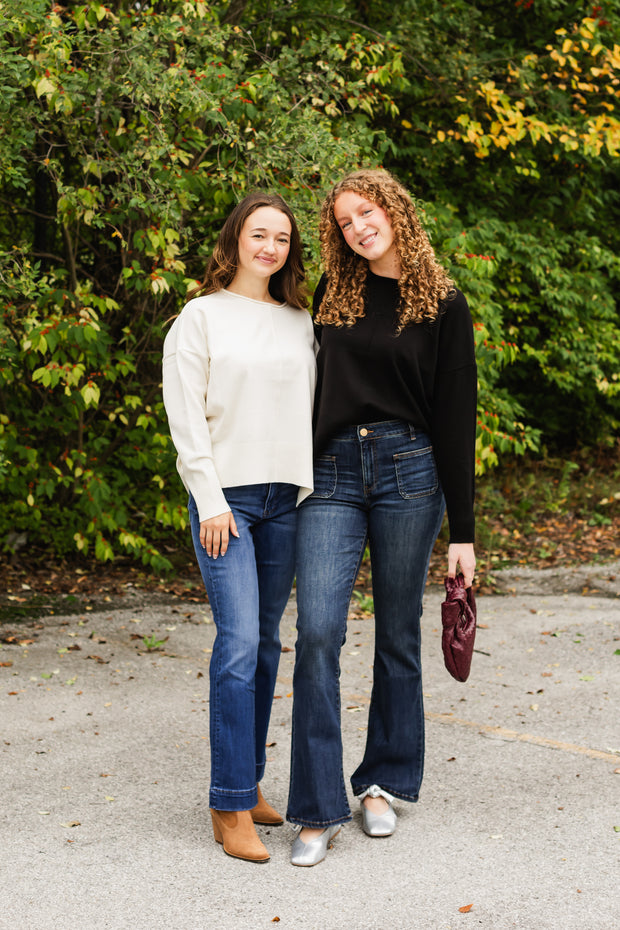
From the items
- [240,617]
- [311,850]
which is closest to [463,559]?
[240,617]

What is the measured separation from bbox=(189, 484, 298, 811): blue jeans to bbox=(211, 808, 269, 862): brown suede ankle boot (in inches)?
1.9

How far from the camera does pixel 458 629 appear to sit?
3188 millimetres

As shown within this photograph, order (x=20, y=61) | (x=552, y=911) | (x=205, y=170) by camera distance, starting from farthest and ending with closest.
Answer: (x=205, y=170) → (x=20, y=61) → (x=552, y=911)

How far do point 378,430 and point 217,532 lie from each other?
0.59m

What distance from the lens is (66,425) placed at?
266 inches

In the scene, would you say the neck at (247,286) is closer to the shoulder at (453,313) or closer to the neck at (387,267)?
the neck at (387,267)

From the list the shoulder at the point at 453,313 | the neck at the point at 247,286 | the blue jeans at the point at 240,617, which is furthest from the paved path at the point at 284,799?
the neck at the point at 247,286

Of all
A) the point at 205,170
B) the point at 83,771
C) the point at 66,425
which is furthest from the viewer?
the point at 66,425

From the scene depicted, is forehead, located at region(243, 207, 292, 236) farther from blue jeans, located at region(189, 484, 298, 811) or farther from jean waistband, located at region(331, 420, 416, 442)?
blue jeans, located at region(189, 484, 298, 811)

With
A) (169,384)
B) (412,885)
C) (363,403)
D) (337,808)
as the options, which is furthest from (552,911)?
(169,384)

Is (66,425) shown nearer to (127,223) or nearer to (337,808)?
Answer: (127,223)

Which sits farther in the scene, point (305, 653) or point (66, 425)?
point (66, 425)

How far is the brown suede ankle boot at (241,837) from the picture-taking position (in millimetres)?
3057

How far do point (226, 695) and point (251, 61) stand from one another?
5.09 metres
